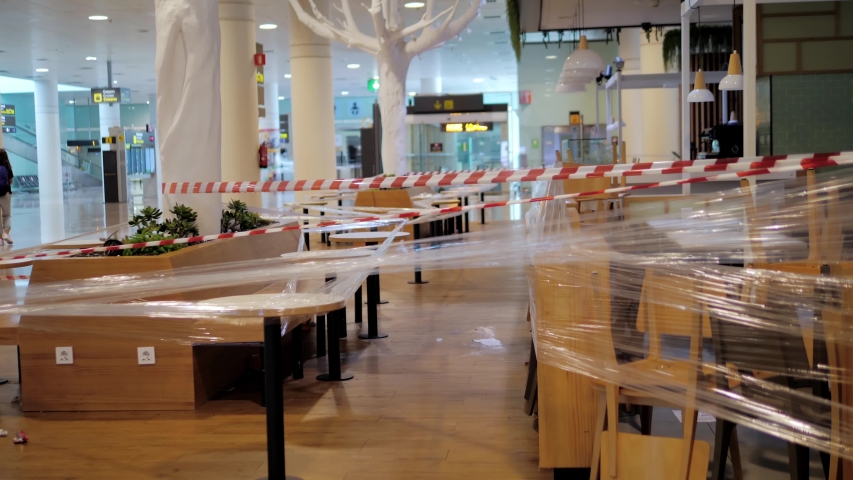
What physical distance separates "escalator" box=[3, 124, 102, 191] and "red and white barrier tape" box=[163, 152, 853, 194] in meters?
27.4

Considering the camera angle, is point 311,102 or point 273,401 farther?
point 311,102

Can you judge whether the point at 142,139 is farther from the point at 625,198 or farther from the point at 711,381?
the point at 711,381

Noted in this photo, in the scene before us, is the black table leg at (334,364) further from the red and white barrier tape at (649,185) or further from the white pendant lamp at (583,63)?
the white pendant lamp at (583,63)

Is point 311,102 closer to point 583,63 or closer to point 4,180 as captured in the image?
point 4,180

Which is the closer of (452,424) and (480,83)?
(452,424)

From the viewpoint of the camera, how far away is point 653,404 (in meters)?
2.62

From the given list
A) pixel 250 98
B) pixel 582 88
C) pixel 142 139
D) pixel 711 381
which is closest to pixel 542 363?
pixel 711 381

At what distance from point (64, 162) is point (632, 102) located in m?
22.1

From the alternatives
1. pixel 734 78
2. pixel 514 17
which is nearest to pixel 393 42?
pixel 514 17

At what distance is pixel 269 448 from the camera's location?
2971 millimetres

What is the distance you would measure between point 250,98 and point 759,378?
10846 mm

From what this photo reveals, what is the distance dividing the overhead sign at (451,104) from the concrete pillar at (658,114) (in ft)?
11.3

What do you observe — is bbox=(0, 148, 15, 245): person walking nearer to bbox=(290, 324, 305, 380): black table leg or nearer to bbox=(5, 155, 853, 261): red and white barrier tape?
bbox=(5, 155, 853, 261): red and white barrier tape

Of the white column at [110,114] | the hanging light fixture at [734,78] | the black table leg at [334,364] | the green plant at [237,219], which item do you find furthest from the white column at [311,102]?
the white column at [110,114]
